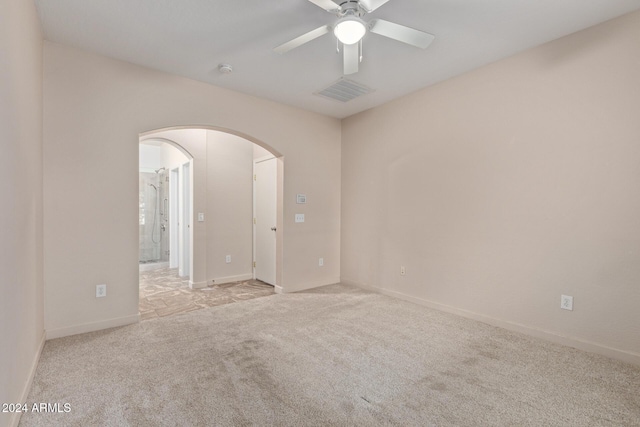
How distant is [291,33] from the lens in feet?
9.01

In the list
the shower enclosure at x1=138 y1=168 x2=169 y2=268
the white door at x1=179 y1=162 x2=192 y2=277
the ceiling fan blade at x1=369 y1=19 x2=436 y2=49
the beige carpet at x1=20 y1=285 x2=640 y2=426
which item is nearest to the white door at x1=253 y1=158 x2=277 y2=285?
the white door at x1=179 y1=162 x2=192 y2=277

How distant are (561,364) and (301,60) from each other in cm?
354

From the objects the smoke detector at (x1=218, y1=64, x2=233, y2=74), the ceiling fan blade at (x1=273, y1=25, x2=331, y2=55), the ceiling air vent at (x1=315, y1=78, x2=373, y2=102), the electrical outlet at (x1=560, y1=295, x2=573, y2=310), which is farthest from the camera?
the ceiling air vent at (x1=315, y1=78, x2=373, y2=102)

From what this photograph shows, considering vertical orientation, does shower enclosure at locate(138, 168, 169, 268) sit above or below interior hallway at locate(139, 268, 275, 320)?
above

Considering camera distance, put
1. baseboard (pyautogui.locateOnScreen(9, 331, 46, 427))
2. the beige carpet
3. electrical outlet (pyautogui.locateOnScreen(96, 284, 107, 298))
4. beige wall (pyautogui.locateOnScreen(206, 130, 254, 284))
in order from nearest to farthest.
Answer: baseboard (pyautogui.locateOnScreen(9, 331, 46, 427)) → the beige carpet → electrical outlet (pyautogui.locateOnScreen(96, 284, 107, 298)) → beige wall (pyautogui.locateOnScreen(206, 130, 254, 284))

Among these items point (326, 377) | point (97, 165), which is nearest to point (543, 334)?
point (326, 377)

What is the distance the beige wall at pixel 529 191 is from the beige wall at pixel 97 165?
2608mm

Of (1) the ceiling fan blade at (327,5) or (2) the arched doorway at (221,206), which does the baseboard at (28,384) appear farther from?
(1) the ceiling fan blade at (327,5)

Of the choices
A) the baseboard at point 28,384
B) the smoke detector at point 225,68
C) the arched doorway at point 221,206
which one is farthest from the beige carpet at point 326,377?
the smoke detector at point 225,68

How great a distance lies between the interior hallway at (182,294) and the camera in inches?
152

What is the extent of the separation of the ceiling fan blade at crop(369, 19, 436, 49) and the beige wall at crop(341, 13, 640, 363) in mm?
1468

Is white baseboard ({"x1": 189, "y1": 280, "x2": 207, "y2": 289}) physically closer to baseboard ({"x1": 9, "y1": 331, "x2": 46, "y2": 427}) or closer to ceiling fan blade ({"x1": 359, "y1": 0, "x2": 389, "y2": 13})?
baseboard ({"x1": 9, "y1": 331, "x2": 46, "y2": 427})

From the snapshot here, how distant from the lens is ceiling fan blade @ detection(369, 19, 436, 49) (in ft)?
7.16

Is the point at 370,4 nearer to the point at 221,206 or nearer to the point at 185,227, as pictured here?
the point at 221,206
